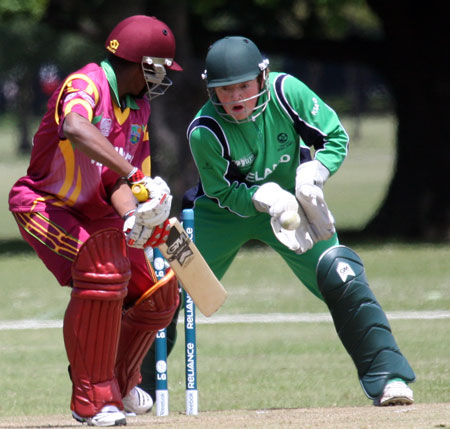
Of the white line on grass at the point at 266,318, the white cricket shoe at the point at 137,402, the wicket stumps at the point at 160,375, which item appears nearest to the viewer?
the white cricket shoe at the point at 137,402

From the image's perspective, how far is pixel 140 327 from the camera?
572 cm

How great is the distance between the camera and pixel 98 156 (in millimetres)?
4961

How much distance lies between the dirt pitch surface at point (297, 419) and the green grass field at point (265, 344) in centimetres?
64

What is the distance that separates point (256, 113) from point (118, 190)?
100 cm

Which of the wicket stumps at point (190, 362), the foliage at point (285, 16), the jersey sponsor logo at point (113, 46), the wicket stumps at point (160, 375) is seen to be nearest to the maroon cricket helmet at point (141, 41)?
the jersey sponsor logo at point (113, 46)

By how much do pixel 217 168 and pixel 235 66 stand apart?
0.57m

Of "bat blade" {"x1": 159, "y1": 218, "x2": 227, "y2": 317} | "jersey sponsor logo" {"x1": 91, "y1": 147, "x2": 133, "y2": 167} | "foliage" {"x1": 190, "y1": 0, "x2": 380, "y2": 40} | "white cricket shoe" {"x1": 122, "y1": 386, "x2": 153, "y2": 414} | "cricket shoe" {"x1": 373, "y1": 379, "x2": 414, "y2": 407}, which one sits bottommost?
"white cricket shoe" {"x1": 122, "y1": 386, "x2": 153, "y2": 414}

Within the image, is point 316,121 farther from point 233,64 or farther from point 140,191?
point 140,191

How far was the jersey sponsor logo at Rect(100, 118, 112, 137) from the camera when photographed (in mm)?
5266

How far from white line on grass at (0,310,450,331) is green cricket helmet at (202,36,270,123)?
4276 millimetres

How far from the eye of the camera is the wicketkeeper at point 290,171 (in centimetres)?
583

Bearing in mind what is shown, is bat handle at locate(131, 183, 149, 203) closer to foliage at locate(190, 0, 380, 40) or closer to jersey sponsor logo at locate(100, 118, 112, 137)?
jersey sponsor logo at locate(100, 118, 112, 137)

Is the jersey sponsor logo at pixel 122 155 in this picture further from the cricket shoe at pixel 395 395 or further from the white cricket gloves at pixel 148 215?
the cricket shoe at pixel 395 395

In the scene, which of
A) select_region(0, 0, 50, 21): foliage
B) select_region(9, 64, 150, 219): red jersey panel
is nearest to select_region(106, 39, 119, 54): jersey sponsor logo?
select_region(9, 64, 150, 219): red jersey panel
